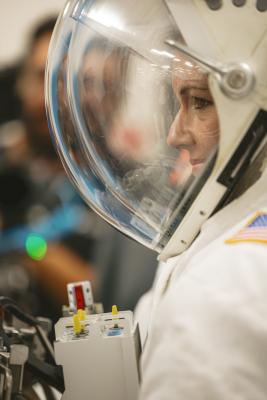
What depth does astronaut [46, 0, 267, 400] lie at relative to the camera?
26.2 inches

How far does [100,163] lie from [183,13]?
0.35 meters

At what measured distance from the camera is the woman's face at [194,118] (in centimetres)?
89

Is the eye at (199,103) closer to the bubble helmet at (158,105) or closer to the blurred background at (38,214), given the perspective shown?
the bubble helmet at (158,105)

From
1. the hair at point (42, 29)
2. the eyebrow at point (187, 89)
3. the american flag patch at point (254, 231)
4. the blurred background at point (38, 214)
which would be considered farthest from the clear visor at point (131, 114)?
the hair at point (42, 29)

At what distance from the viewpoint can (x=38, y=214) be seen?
2252mm

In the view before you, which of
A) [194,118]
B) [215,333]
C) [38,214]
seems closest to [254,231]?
[215,333]

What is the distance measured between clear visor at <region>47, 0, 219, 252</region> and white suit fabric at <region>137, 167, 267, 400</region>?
0.21 metres

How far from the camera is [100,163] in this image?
1.06 m

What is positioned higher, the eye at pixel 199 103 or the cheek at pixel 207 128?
the eye at pixel 199 103

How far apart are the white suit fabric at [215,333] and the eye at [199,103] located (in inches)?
11.1

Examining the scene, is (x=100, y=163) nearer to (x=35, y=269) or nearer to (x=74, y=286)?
(x=74, y=286)

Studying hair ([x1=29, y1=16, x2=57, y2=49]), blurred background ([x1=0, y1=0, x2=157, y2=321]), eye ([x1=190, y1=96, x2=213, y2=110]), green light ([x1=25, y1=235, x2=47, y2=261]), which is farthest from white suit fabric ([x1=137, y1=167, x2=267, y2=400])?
hair ([x1=29, y1=16, x2=57, y2=49])

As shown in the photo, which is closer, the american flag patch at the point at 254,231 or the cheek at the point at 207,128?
the american flag patch at the point at 254,231

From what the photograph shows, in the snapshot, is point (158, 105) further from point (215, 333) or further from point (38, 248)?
point (38, 248)
